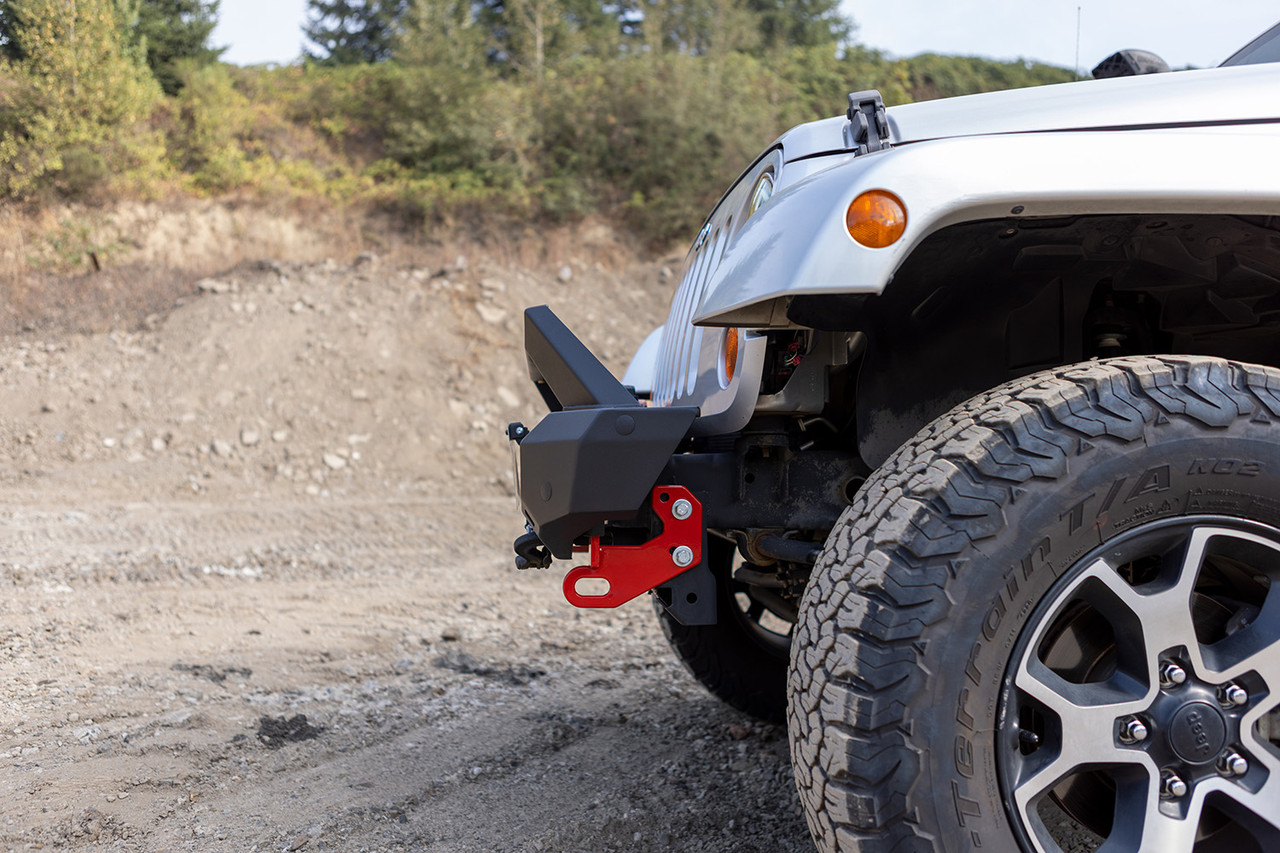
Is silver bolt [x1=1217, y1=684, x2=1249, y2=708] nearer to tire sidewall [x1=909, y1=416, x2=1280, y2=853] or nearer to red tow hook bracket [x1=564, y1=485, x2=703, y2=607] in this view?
tire sidewall [x1=909, y1=416, x2=1280, y2=853]

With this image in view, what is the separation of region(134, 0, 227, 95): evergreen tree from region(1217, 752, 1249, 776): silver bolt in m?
18.2

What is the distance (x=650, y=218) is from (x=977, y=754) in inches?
636

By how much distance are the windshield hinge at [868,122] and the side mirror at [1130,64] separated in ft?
4.36

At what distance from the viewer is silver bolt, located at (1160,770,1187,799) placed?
1.52m

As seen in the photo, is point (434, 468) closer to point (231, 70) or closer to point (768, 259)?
point (768, 259)

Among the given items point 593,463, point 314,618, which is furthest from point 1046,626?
point 314,618

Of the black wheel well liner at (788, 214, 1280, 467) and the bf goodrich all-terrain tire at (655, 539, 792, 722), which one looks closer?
the black wheel well liner at (788, 214, 1280, 467)

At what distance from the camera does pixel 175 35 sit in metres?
16.9

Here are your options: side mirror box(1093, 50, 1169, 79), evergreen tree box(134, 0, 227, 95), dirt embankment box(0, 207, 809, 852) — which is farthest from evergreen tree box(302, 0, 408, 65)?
side mirror box(1093, 50, 1169, 79)

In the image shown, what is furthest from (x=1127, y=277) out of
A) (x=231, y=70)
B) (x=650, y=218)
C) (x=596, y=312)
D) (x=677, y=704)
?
(x=231, y=70)

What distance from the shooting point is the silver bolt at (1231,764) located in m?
1.52

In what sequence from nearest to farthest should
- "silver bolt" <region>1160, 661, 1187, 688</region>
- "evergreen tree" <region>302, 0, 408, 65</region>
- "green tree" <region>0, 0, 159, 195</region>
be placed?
"silver bolt" <region>1160, 661, 1187, 688</region>
"green tree" <region>0, 0, 159, 195</region>
"evergreen tree" <region>302, 0, 408, 65</region>

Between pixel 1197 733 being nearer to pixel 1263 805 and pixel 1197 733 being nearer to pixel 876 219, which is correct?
pixel 1263 805

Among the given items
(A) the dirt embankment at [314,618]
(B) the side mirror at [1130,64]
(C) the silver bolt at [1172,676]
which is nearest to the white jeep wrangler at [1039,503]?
(C) the silver bolt at [1172,676]
